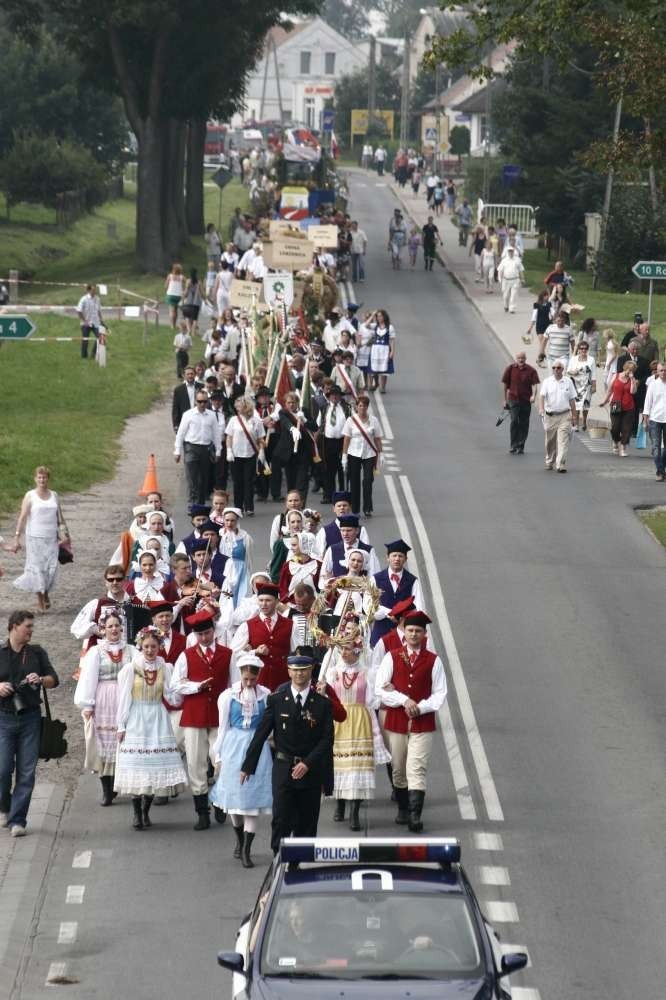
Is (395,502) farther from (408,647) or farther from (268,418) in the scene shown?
(408,647)

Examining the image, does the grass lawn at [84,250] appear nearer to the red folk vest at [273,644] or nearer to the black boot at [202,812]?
the red folk vest at [273,644]

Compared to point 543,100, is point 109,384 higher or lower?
lower

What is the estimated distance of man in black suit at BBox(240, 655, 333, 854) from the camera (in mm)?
13617

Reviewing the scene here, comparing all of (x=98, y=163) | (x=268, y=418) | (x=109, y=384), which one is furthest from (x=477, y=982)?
(x=98, y=163)

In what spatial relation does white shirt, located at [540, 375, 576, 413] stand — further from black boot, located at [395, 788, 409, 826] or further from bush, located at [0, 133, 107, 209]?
bush, located at [0, 133, 107, 209]

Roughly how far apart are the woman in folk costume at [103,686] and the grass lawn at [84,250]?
40382 millimetres

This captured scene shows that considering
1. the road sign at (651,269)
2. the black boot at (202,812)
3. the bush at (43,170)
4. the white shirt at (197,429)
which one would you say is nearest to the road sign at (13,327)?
the white shirt at (197,429)

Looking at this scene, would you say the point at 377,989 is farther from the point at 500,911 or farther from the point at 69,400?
the point at 69,400

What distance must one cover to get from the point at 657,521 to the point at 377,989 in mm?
18772

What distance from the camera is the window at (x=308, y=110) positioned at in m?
176

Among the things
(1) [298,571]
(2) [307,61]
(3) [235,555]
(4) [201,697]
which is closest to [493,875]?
(4) [201,697]

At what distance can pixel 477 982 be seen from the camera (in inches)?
380

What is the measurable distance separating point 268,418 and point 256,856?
13838 millimetres

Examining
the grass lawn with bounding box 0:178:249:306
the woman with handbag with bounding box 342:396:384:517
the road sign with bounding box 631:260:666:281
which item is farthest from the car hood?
the grass lawn with bounding box 0:178:249:306
